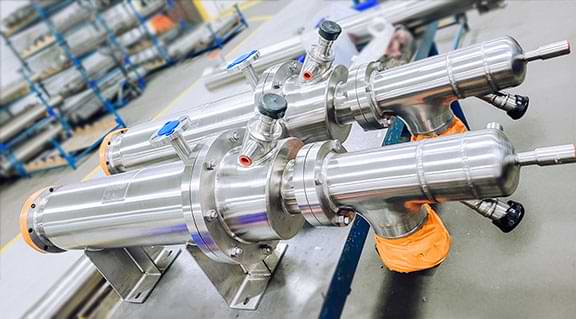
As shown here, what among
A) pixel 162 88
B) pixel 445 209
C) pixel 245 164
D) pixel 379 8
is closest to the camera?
pixel 245 164

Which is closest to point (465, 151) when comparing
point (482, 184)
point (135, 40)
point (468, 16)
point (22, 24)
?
point (482, 184)

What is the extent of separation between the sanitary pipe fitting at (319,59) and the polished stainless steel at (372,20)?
2.94ft

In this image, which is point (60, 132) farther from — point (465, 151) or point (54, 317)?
point (465, 151)

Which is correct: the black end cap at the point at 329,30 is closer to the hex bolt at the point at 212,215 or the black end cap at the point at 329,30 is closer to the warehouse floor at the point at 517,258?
the hex bolt at the point at 212,215

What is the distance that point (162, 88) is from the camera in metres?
4.08

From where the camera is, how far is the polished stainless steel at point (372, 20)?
1719 mm

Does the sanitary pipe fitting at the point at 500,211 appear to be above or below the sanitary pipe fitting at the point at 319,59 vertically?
below

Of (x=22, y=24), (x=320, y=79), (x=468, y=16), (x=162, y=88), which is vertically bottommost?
(x=468, y=16)

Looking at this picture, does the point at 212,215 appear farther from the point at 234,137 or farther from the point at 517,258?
the point at 517,258

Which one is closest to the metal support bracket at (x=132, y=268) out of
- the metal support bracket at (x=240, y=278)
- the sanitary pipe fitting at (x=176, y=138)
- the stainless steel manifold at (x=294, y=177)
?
the stainless steel manifold at (x=294, y=177)

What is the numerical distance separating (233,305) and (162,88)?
3.74m

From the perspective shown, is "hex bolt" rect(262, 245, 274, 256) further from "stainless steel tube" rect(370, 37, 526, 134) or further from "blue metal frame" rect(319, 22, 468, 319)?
"stainless steel tube" rect(370, 37, 526, 134)

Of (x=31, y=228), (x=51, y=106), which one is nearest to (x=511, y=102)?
(x=31, y=228)

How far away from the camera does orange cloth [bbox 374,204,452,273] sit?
644 mm
